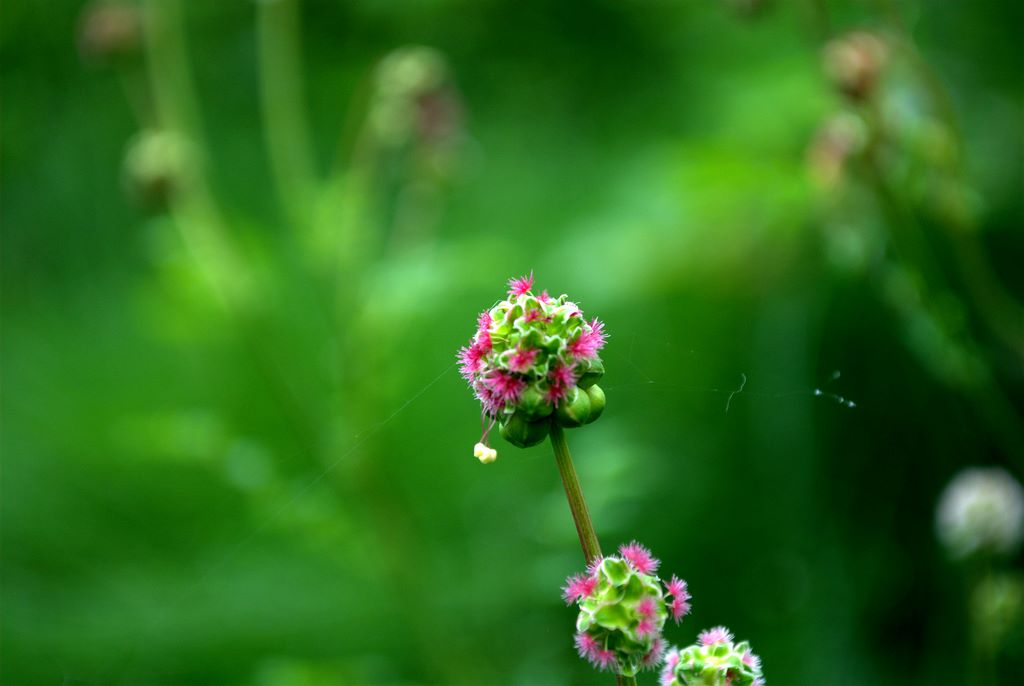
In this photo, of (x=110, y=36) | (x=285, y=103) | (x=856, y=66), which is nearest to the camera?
(x=856, y=66)

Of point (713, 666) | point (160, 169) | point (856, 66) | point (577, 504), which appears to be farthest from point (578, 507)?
point (160, 169)

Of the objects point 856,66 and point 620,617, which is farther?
point 856,66

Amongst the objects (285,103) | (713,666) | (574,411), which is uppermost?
(285,103)

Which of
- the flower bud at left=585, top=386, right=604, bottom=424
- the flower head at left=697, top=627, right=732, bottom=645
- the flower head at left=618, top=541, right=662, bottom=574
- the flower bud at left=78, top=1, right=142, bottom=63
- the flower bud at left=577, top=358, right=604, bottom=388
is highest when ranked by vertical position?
the flower bud at left=78, top=1, right=142, bottom=63

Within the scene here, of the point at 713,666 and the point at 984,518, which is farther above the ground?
the point at 984,518

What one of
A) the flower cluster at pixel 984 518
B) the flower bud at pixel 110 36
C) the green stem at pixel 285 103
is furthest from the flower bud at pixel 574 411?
the flower bud at pixel 110 36

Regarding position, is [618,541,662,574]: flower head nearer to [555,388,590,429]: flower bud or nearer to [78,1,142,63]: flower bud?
[555,388,590,429]: flower bud

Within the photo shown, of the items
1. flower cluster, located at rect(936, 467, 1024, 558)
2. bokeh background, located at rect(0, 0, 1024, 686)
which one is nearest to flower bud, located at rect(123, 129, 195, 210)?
bokeh background, located at rect(0, 0, 1024, 686)

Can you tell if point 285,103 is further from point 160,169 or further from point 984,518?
point 984,518
